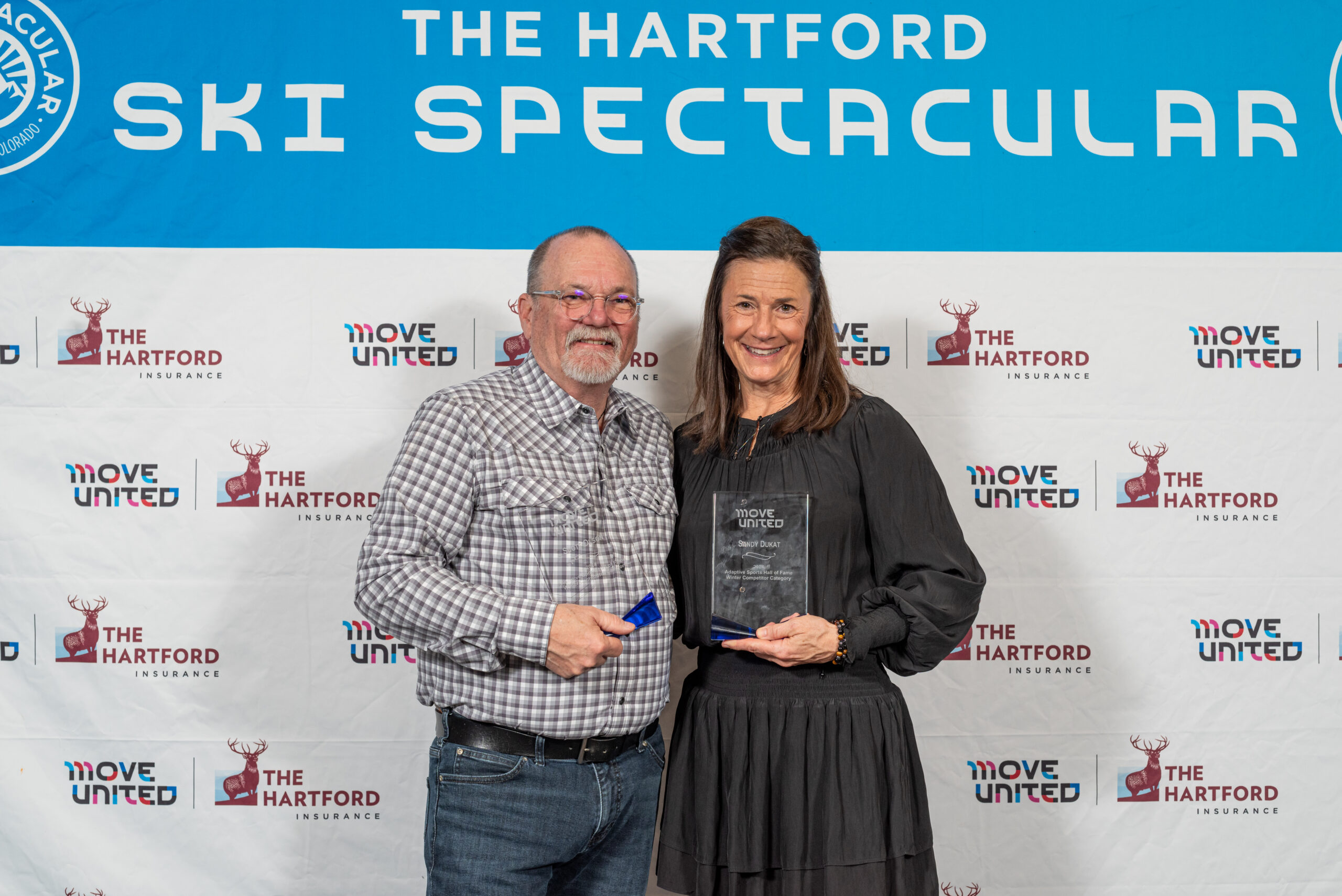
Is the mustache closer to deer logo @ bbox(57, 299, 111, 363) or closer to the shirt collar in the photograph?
the shirt collar

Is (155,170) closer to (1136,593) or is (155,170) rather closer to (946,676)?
(946,676)

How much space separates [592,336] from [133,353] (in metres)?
1.33

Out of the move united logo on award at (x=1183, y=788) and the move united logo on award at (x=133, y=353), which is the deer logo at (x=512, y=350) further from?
the move united logo on award at (x=1183, y=788)

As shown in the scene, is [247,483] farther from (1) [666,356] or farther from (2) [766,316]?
(2) [766,316]

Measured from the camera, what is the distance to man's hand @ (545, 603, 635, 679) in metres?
1.44

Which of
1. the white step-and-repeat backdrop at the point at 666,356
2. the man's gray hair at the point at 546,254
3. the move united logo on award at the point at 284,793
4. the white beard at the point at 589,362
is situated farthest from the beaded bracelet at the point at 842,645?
the move united logo on award at the point at 284,793

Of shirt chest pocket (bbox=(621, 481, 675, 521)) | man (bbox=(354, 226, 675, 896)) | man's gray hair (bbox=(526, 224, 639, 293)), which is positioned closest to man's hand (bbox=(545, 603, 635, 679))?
man (bbox=(354, 226, 675, 896))

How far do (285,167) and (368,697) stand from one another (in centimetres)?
135

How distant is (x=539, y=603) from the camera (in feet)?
4.82

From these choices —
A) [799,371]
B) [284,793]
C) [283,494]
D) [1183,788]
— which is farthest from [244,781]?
[1183,788]

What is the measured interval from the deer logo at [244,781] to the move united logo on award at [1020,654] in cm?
176

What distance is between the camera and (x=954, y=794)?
2.32 meters

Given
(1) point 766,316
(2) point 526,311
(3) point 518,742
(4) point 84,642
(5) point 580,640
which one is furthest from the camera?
(4) point 84,642

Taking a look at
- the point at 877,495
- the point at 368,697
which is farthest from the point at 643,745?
the point at 368,697
